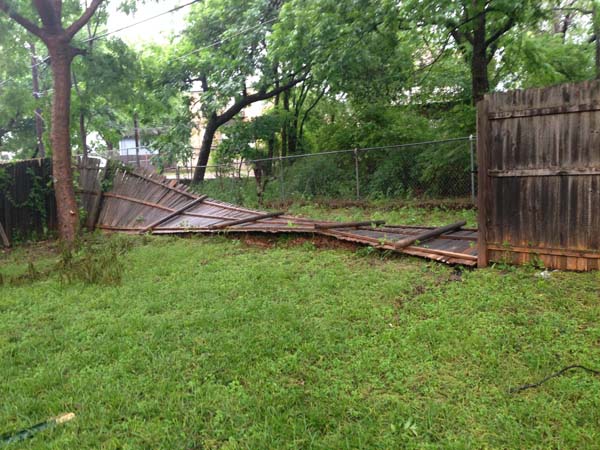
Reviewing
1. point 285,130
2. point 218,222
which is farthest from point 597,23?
point 218,222

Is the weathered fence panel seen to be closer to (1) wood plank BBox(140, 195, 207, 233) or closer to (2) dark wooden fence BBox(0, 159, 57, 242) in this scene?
(2) dark wooden fence BBox(0, 159, 57, 242)

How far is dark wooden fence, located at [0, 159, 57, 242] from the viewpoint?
11.1 m

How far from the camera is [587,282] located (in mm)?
4332

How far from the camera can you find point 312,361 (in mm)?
3350

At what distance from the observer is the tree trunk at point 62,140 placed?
9.46 m

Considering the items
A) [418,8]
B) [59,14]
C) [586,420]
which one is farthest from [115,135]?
[586,420]

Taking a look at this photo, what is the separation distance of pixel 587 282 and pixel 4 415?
16.4 feet

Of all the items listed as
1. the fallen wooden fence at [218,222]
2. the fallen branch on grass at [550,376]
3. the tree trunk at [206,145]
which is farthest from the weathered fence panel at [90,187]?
the fallen branch on grass at [550,376]

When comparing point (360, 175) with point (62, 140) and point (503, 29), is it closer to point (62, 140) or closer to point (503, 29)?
point (503, 29)

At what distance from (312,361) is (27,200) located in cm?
1097

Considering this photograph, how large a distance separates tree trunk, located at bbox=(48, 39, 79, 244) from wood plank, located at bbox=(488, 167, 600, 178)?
845cm

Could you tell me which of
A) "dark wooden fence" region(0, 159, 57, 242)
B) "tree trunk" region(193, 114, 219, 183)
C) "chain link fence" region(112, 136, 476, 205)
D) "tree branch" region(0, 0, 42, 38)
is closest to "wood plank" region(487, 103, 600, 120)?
"chain link fence" region(112, 136, 476, 205)

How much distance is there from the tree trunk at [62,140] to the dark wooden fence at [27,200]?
228 centimetres

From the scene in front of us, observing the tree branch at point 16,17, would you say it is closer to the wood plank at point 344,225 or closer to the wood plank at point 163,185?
the wood plank at point 163,185
